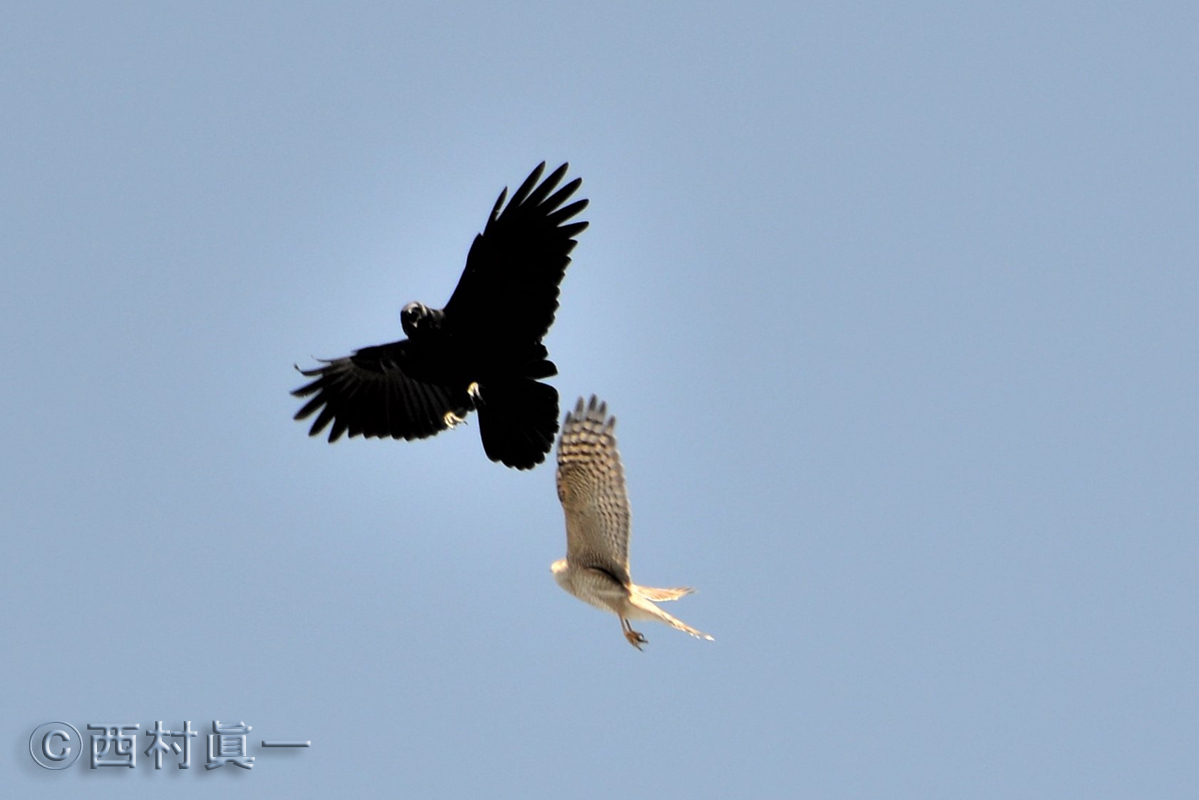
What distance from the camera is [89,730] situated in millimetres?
13133

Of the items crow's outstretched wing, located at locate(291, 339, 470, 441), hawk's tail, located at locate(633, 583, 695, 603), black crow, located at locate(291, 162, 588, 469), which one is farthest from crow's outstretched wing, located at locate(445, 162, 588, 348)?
hawk's tail, located at locate(633, 583, 695, 603)

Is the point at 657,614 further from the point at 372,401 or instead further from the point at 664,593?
the point at 372,401

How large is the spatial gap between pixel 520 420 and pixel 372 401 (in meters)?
1.78

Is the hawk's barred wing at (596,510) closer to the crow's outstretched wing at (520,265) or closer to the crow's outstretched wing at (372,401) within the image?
the crow's outstretched wing at (520,265)

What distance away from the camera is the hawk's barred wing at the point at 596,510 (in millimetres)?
11219

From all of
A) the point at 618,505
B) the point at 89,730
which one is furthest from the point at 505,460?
the point at 89,730

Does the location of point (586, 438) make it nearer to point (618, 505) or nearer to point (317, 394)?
point (618, 505)

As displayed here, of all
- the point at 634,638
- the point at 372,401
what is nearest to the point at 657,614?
the point at 634,638

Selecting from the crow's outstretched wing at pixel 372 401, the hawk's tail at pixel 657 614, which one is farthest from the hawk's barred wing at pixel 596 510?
the crow's outstretched wing at pixel 372 401

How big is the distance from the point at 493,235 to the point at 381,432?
7.94 feet

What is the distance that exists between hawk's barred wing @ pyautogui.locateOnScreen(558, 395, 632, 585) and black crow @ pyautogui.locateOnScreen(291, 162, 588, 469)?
89 centimetres

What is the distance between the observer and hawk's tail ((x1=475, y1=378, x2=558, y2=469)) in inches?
483

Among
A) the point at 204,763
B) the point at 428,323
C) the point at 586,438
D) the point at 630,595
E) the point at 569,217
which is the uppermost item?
the point at 569,217

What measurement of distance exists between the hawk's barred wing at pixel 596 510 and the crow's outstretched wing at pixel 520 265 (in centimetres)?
133
